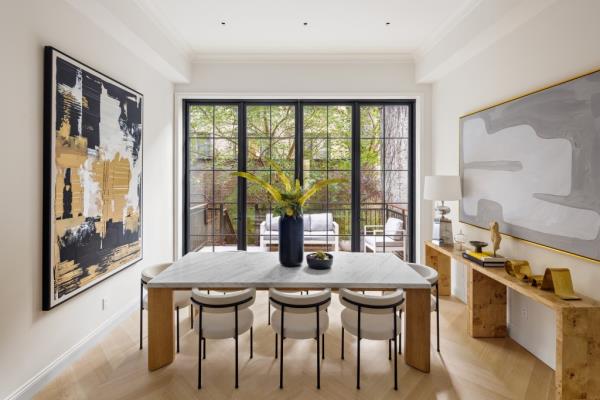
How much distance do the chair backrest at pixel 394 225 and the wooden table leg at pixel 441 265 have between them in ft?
2.39

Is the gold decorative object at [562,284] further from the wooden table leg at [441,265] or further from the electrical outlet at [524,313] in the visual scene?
the wooden table leg at [441,265]

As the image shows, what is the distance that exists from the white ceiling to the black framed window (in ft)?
2.48

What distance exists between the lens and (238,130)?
4.51 m

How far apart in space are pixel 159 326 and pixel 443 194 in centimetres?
295

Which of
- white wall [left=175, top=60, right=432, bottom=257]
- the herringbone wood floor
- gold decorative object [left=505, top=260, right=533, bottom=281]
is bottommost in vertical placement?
the herringbone wood floor

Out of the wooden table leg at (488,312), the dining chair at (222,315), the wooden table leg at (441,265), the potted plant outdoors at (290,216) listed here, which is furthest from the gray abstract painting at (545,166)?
the dining chair at (222,315)

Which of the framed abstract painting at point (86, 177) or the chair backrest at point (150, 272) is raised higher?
the framed abstract painting at point (86, 177)

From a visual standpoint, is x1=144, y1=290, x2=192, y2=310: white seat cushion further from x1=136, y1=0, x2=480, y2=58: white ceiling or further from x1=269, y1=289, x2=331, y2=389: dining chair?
x1=136, y1=0, x2=480, y2=58: white ceiling

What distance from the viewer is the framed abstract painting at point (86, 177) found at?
2.15 metres

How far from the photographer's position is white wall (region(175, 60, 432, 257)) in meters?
4.19

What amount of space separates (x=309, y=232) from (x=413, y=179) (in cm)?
171

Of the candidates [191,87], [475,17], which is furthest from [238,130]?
[475,17]

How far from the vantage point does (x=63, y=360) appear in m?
2.33

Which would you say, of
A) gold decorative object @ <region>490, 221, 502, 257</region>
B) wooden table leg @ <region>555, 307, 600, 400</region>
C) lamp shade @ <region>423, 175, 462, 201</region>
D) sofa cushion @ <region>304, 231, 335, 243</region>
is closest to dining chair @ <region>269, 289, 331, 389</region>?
wooden table leg @ <region>555, 307, 600, 400</region>
